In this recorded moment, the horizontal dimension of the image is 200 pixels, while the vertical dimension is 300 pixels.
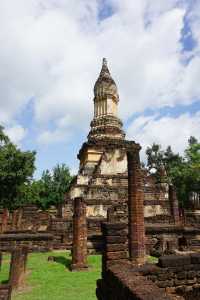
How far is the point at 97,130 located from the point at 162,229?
14.3 meters

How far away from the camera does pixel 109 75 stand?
101 ft

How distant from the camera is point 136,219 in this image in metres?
9.84

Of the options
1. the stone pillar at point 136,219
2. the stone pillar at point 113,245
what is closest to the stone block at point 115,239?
the stone pillar at point 113,245

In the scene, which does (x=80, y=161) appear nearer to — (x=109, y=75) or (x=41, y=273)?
(x=109, y=75)

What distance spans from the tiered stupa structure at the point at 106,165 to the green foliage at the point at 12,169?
4.88m

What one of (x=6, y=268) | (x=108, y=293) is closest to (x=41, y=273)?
(x=6, y=268)

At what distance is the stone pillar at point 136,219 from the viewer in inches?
378

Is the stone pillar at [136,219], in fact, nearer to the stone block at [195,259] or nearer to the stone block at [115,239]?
the stone block at [115,239]

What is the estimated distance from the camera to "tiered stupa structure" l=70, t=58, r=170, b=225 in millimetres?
22531

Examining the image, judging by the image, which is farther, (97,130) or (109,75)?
(109,75)

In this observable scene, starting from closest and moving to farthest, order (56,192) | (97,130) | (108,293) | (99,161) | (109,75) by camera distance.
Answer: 1. (108,293)
2. (99,161)
3. (97,130)
4. (109,75)
5. (56,192)

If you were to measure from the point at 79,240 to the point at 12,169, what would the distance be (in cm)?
1938

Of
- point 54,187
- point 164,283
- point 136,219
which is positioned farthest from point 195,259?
point 54,187

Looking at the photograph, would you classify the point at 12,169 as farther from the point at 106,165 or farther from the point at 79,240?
the point at 79,240
